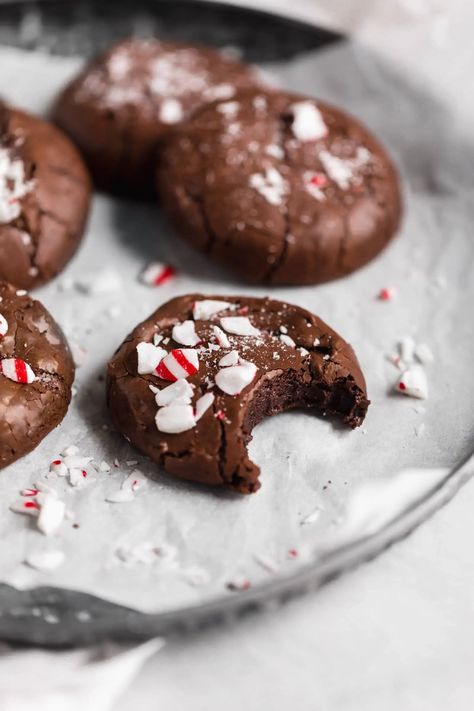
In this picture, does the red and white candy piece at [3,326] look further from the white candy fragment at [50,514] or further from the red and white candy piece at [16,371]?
the white candy fragment at [50,514]

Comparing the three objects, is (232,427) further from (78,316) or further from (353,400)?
(78,316)

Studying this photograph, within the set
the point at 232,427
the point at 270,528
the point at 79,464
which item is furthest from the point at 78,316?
the point at 270,528

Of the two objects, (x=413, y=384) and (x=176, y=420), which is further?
(x=413, y=384)

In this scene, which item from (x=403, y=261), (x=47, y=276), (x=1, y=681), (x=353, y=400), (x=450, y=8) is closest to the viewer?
(x=1, y=681)

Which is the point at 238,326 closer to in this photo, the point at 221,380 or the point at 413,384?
the point at 221,380

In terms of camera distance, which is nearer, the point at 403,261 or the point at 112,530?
the point at 112,530

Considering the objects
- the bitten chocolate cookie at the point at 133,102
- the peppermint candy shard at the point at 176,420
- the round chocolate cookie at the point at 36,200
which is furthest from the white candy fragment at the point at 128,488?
the bitten chocolate cookie at the point at 133,102

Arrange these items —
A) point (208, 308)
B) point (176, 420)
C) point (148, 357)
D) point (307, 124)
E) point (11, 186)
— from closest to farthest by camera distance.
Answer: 1. point (176, 420)
2. point (148, 357)
3. point (208, 308)
4. point (11, 186)
5. point (307, 124)

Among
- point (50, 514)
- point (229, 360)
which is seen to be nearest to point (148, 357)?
point (229, 360)
